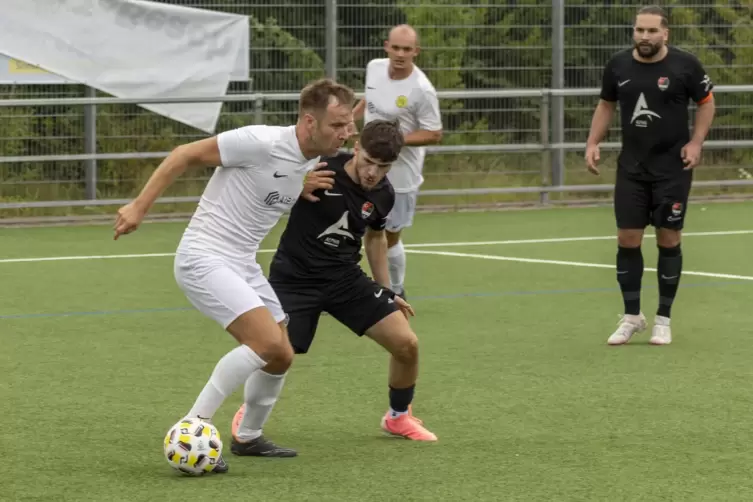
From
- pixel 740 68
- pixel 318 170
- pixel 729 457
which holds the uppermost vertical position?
pixel 740 68

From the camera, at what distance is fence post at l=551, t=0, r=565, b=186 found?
18.3m

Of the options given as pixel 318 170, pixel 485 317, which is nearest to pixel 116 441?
pixel 318 170

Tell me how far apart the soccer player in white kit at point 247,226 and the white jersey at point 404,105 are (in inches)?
178

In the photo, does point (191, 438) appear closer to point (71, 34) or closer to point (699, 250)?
point (699, 250)

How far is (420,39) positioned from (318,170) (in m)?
11.4

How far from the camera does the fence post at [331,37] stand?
17406mm

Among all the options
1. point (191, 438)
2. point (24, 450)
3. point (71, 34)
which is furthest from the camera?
point (71, 34)

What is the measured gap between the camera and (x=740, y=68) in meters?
19.5

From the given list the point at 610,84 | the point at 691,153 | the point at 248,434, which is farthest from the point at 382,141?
the point at 610,84

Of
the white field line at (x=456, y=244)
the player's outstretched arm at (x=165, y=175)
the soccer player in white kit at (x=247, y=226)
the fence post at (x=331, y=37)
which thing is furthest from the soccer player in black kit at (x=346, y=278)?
the fence post at (x=331, y=37)

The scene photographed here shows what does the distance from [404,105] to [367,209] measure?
4.26m

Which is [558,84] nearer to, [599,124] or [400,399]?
[599,124]

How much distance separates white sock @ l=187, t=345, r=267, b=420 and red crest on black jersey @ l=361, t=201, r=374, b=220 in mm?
937

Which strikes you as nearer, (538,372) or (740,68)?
(538,372)
